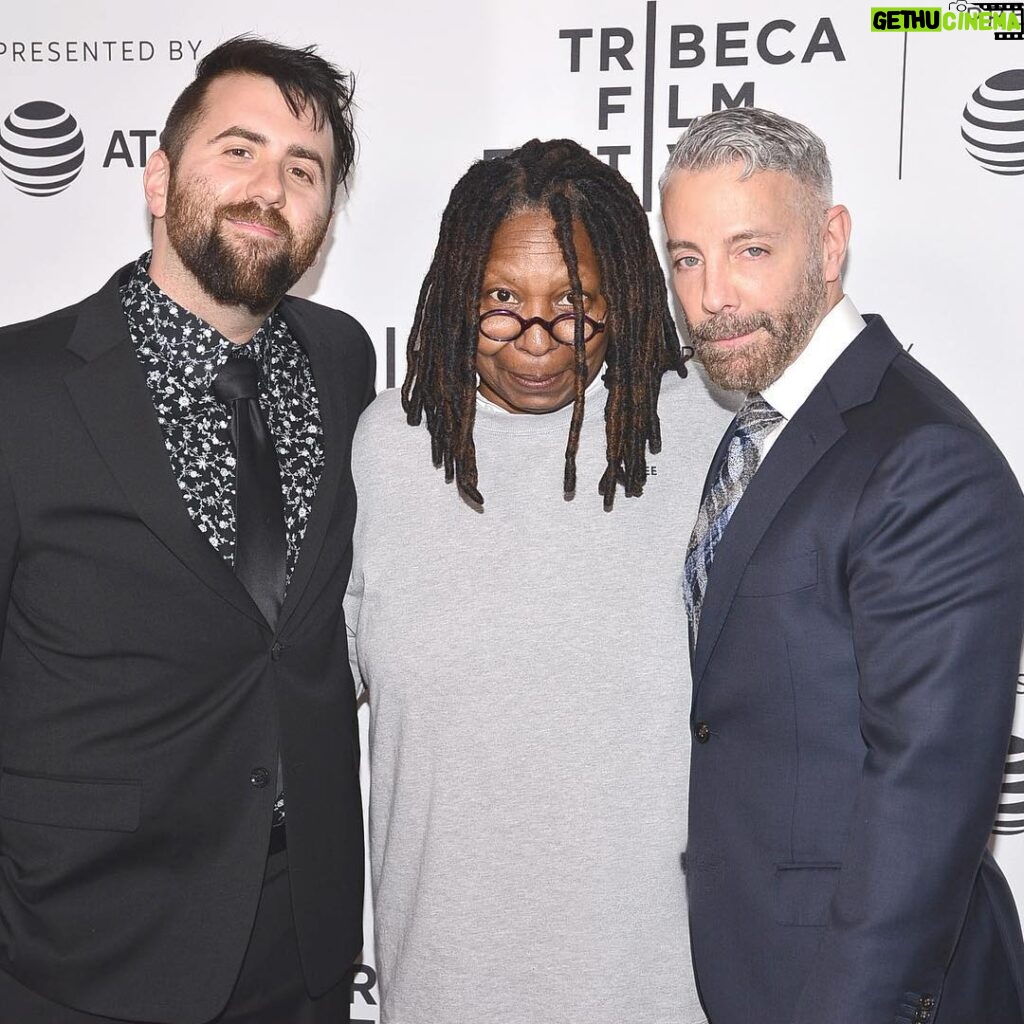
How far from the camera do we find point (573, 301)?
6.42 feet

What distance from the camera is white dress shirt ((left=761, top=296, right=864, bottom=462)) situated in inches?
69.9

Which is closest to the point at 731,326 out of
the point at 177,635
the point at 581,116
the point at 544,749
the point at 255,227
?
the point at 544,749

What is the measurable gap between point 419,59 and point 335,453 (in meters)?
1.05

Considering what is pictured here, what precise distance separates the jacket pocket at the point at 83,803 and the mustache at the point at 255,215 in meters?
0.93

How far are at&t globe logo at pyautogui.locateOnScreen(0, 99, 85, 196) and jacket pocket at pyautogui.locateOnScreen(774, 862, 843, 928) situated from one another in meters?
2.22

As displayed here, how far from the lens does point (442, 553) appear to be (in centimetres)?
206

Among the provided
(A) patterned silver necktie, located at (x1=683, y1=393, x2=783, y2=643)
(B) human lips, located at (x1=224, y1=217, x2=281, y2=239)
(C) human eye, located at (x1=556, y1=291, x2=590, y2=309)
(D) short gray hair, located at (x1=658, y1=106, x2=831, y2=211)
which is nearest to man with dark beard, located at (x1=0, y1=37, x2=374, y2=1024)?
(B) human lips, located at (x1=224, y1=217, x2=281, y2=239)

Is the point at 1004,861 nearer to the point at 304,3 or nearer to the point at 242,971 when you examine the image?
the point at 242,971

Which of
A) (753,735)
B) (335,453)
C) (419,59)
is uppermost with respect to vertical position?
(419,59)

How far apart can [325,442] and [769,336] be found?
81cm

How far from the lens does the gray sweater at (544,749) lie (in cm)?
197

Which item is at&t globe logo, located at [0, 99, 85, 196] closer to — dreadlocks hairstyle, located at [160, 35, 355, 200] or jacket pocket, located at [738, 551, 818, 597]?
dreadlocks hairstyle, located at [160, 35, 355, 200]

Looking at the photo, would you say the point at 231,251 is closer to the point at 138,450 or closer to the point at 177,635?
the point at 138,450

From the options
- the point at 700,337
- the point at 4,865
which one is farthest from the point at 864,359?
the point at 4,865
